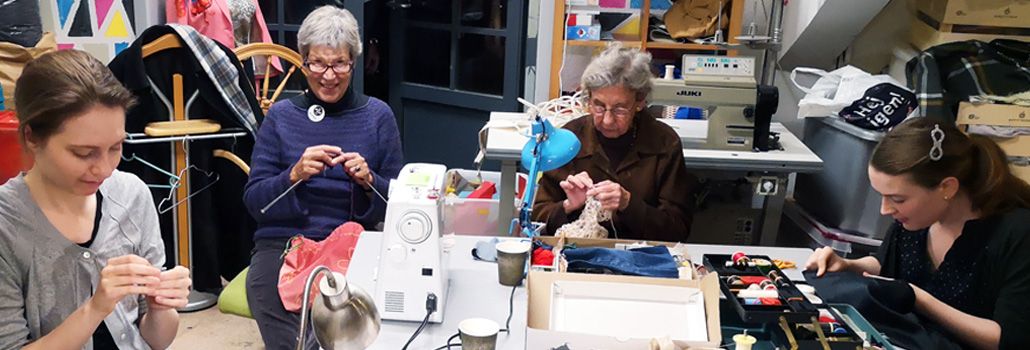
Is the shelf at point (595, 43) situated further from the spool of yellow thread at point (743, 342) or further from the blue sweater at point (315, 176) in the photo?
the spool of yellow thread at point (743, 342)

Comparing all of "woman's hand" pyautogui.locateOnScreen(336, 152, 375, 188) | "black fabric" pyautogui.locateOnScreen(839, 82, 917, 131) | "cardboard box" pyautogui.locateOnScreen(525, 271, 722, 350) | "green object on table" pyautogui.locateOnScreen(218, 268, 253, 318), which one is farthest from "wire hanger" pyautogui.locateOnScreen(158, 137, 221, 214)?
"black fabric" pyautogui.locateOnScreen(839, 82, 917, 131)

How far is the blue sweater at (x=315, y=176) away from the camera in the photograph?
2414mm

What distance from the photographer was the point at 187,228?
9.89 ft

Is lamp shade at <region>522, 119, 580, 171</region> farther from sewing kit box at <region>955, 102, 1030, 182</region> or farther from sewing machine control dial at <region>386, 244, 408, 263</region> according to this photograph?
sewing kit box at <region>955, 102, 1030, 182</region>

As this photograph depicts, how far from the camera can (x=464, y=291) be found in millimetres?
1847

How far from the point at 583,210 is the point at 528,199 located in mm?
310

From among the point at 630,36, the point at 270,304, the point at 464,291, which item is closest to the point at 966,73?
the point at 630,36

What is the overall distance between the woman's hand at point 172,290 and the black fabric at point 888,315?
129cm

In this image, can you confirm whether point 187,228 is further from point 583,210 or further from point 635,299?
point 635,299

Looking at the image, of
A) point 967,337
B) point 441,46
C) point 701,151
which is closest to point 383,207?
point 701,151

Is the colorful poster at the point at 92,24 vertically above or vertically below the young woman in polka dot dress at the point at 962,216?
above

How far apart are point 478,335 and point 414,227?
275 mm

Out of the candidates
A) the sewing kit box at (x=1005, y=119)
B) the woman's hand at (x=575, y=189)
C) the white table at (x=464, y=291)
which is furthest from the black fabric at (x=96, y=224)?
the sewing kit box at (x=1005, y=119)

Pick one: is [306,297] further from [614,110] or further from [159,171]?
[159,171]
